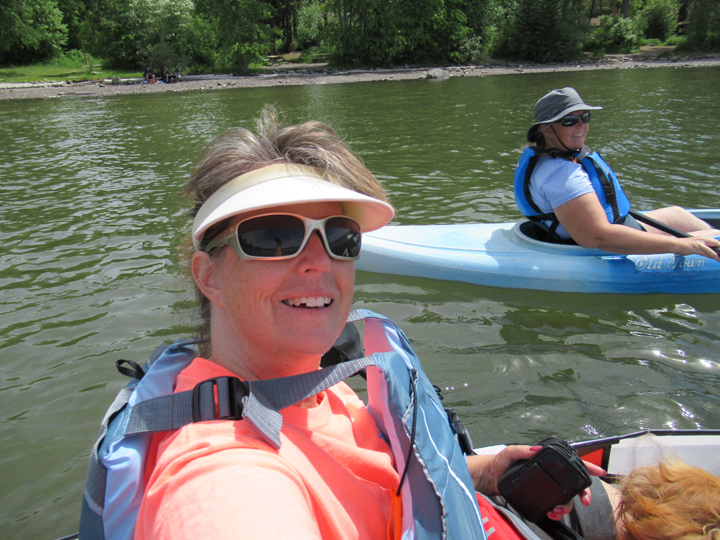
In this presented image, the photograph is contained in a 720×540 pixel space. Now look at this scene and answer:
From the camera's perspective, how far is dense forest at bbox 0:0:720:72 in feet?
107

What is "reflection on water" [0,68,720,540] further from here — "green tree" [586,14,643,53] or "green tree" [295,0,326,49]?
"green tree" [295,0,326,49]

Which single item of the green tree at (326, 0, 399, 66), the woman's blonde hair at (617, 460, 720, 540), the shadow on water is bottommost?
the shadow on water

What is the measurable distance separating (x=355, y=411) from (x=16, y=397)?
313 cm

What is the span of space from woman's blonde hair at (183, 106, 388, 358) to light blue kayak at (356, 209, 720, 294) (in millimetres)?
3365

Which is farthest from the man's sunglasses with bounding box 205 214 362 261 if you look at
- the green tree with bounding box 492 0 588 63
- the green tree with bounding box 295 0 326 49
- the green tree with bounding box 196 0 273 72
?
the green tree with bounding box 295 0 326 49

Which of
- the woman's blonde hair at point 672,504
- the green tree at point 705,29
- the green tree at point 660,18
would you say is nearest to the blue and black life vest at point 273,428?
the woman's blonde hair at point 672,504

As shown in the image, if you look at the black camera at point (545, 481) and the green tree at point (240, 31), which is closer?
the black camera at point (545, 481)

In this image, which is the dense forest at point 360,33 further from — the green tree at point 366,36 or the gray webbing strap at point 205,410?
the gray webbing strap at point 205,410

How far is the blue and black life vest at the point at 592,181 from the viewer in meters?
4.14

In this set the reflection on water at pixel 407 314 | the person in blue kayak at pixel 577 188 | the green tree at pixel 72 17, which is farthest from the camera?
the green tree at pixel 72 17

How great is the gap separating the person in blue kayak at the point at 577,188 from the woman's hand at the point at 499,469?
2755mm

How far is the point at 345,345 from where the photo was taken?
174 centimetres

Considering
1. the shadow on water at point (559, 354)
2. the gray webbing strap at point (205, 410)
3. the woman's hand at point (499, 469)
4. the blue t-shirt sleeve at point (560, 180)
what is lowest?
the shadow on water at point (559, 354)

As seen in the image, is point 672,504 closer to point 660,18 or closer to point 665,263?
point 665,263
